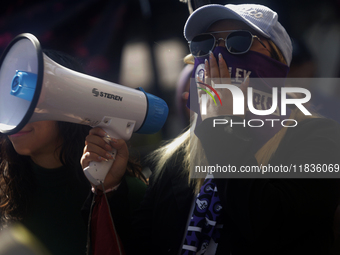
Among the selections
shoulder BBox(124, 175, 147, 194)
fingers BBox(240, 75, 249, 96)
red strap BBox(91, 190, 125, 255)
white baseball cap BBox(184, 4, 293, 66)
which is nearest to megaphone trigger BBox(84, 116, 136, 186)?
red strap BBox(91, 190, 125, 255)

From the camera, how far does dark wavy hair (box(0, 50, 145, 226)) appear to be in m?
1.42

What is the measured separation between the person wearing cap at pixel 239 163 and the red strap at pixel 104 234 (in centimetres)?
13

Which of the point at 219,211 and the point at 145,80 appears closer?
the point at 219,211

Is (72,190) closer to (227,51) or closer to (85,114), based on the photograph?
(85,114)

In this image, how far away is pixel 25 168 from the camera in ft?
4.90

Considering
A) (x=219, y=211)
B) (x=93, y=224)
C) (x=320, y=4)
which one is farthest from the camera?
(x=320, y=4)

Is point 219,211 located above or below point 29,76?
below

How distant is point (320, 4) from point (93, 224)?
7.32 ft

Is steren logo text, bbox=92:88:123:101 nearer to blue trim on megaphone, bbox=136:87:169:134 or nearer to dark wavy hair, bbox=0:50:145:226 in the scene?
blue trim on megaphone, bbox=136:87:169:134

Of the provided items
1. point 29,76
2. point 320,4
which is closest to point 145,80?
point 320,4

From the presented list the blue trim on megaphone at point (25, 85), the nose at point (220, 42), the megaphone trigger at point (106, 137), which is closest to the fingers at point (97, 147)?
the megaphone trigger at point (106, 137)

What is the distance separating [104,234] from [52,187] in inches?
22.2

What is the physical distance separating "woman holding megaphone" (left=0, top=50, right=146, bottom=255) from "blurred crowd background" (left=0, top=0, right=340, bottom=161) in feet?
4.67

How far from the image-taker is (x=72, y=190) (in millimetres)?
1449
